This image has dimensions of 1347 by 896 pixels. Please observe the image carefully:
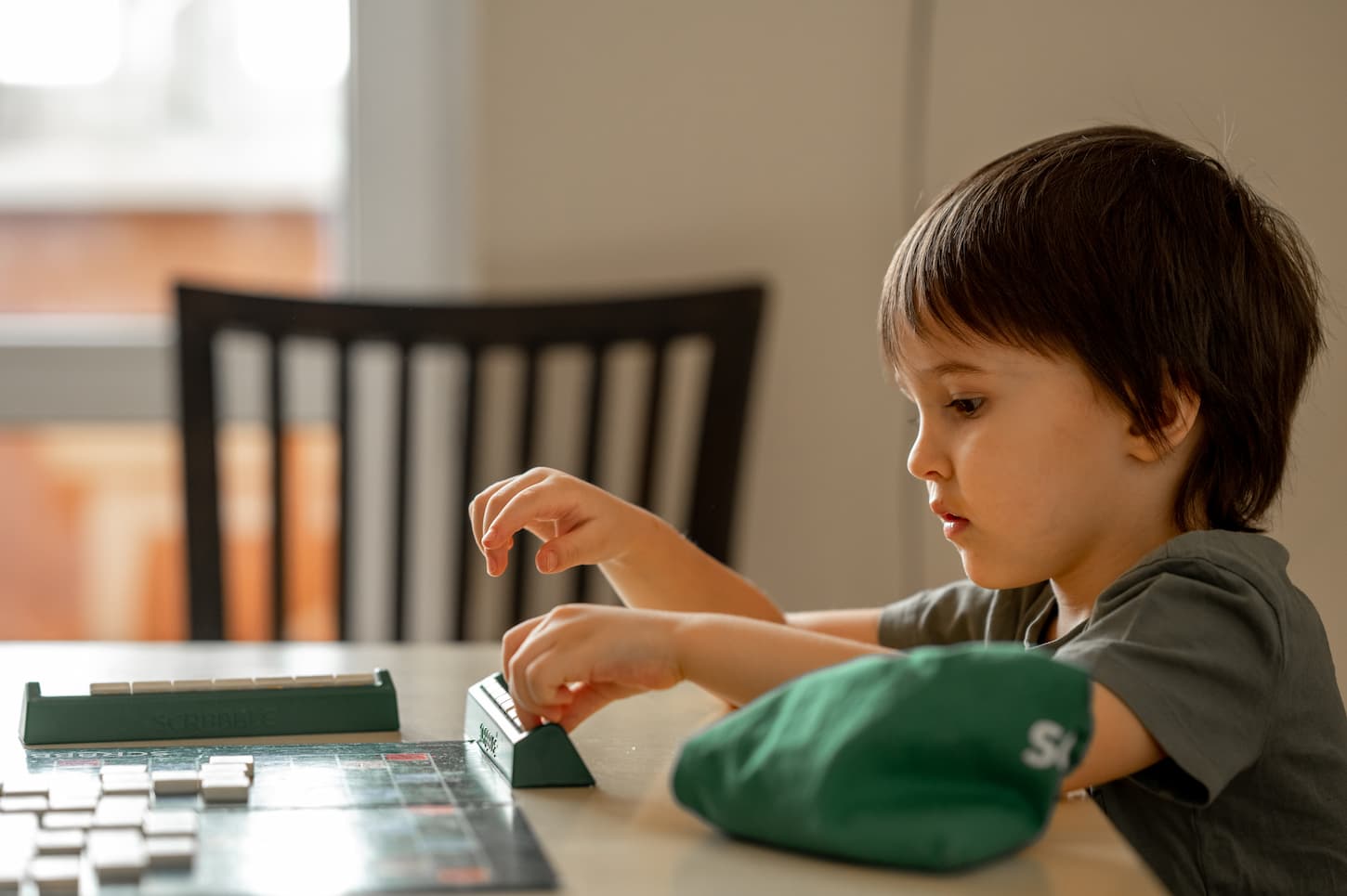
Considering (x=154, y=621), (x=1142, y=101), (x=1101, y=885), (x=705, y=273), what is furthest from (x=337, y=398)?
(x=1101, y=885)

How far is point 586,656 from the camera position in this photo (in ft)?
2.15

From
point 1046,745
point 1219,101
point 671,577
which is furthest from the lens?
point 1219,101

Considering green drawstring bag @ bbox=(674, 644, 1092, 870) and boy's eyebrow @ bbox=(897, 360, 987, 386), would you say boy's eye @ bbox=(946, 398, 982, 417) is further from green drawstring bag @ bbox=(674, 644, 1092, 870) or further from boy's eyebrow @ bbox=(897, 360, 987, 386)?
green drawstring bag @ bbox=(674, 644, 1092, 870)

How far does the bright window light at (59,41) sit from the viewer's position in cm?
187

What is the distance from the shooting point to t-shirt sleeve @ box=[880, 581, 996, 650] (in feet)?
3.32

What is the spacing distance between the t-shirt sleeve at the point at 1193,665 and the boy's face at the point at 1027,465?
120 mm

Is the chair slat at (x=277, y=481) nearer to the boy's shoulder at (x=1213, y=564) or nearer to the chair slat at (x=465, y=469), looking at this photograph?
the chair slat at (x=465, y=469)

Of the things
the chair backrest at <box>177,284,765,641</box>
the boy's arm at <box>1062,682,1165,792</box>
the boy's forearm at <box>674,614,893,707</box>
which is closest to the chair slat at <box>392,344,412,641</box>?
the chair backrest at <box>177,284,765,641</box>

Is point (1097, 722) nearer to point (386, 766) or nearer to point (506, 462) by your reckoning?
point (386, 766)

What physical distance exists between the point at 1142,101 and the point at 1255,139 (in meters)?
0.14

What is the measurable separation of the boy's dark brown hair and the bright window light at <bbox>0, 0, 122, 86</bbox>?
4.53 ft

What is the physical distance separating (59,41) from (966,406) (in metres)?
1.49

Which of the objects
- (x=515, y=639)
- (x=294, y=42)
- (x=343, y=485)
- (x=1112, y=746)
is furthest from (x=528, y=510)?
(x=294, y=42)

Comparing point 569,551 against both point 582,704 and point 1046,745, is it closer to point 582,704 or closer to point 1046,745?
point 582,704
